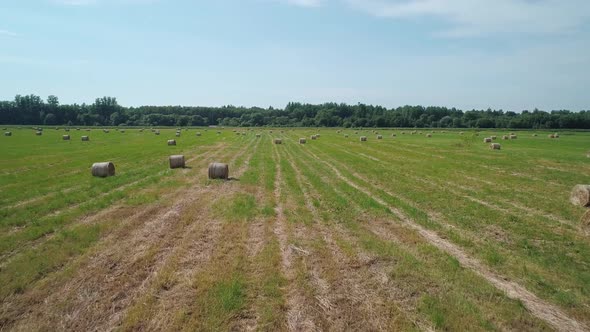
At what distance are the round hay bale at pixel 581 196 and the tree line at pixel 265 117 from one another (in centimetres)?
12721

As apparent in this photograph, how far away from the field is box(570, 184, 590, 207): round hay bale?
41 centimetres

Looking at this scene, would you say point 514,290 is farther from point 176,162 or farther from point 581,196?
→ point 176,162

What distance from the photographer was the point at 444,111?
172875 millimetres

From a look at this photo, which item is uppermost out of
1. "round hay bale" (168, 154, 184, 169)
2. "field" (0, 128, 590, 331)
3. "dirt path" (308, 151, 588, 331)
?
"round hay bale" (168, 154, 184, 169)

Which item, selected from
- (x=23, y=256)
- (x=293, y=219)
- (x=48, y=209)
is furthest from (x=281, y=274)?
(x=48, y=209)

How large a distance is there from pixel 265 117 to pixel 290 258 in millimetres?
169374

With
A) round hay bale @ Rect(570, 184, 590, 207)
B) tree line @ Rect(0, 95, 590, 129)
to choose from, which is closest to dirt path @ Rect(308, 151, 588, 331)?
round hay bale @ Rect(570, 184, 590, 207)

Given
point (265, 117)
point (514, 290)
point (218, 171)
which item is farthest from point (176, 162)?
point (265, 117)

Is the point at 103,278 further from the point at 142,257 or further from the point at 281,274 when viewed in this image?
the point at 281,274

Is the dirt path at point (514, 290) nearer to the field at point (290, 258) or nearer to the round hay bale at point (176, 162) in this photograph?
the field at point (290, 258)

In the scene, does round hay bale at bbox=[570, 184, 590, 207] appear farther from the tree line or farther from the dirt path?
the tree line

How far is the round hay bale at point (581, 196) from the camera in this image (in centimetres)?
1262

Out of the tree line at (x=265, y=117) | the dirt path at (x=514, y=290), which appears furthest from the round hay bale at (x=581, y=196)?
the tree line at (x=265, y=117)

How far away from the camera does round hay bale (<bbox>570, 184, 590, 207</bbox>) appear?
41.4 feet
